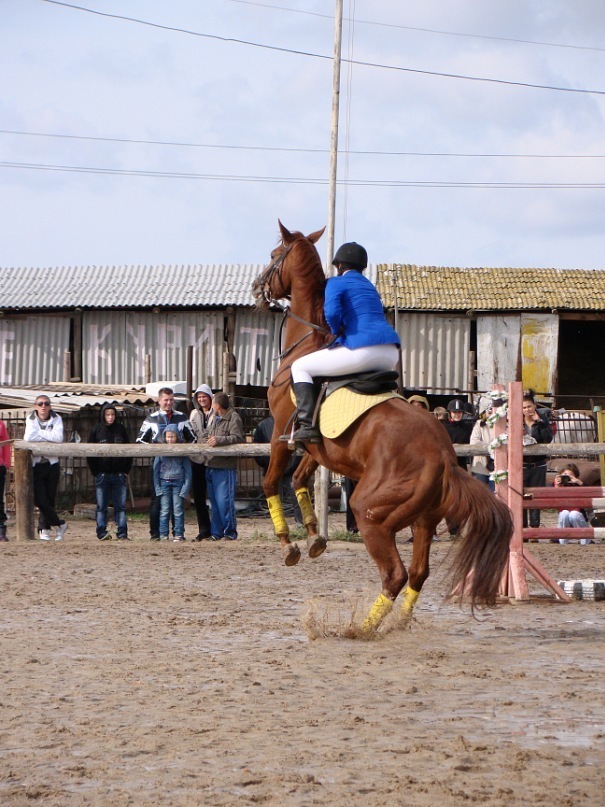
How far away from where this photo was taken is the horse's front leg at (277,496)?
808 centimetres

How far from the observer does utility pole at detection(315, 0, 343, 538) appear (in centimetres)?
1404

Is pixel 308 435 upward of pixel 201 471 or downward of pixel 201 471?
upward

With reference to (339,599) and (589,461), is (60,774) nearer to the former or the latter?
(339,599)

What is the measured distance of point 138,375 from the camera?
28703mm

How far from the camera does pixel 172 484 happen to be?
14.3 metres

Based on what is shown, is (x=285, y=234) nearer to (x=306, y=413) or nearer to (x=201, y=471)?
(x=306, y=413)

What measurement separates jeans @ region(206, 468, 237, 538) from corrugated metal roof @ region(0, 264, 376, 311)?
13687 mm

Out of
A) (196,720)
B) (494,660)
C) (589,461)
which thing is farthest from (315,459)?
(589,461)

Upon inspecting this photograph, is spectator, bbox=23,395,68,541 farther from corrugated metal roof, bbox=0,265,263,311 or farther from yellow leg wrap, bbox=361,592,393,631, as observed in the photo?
corrugated metal roof, bbox=0,265,263,311

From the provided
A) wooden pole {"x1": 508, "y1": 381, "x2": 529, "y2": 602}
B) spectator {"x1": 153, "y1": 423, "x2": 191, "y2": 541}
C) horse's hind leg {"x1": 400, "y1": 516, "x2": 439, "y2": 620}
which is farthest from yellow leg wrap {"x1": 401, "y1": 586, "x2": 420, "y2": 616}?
spectator {"x1": 153, "y1": 423, "x2": 191, "y2": 541}

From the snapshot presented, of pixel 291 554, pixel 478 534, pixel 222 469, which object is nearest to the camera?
pixel 478 534

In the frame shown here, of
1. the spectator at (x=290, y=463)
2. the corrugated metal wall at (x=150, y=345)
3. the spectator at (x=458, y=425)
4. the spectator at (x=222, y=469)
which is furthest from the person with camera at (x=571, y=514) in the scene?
the corrugated metal wall at (x=150, y=345)

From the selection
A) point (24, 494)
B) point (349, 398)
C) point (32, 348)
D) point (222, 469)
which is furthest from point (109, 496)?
point (32, 348)

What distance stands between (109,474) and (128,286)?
51.6 feet
